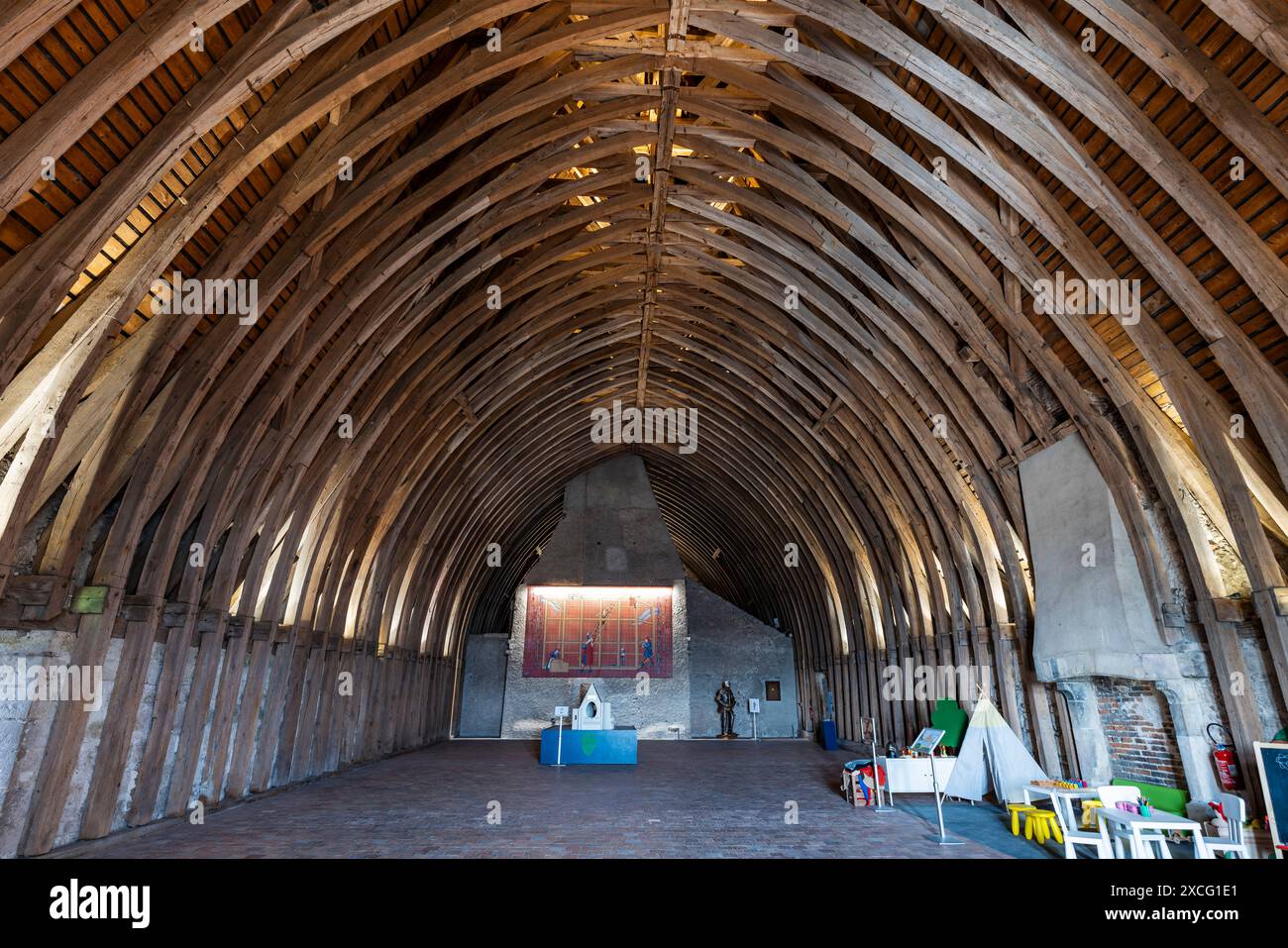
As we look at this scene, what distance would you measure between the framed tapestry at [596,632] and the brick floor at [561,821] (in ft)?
30.2

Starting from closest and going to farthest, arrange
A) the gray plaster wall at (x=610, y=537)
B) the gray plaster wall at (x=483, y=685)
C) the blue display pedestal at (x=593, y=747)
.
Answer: the blue display pedestal at (x=593, y=747), the gray plaster wall at (x=610, y=537), the gray plaster wall at (x=483, y=685)

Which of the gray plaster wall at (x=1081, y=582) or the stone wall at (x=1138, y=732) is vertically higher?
the gray plaster wall at (x=1081, y=582)

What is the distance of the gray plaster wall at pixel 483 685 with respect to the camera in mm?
24906

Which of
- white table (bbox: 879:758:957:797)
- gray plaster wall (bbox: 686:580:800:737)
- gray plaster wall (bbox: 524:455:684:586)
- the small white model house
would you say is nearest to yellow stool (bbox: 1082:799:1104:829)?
white table (bbox: 879:758:957:797)

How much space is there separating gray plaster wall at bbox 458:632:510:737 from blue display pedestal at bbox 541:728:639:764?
10.2m

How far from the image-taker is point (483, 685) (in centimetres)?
2541

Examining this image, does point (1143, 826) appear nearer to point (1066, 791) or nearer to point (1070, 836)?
point (1070, 836)

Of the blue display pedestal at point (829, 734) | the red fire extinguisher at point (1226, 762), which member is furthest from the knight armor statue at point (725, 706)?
the red fire extinguisher at point (1226, 762)

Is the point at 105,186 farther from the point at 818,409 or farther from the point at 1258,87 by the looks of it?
the point at 818,409

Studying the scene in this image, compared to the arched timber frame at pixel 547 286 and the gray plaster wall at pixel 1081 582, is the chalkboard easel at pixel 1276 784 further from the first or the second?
the gray plaster wall at pixel 1081 582

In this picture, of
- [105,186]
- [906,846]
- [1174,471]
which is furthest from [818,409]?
[105,186]

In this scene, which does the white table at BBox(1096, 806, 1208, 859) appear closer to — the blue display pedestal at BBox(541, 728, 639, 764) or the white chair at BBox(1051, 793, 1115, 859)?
the white chair at BBox(1051, 793, 1115, 859)

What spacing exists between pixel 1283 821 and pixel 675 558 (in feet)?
60.6

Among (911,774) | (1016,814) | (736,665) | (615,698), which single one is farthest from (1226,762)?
(736,665)
